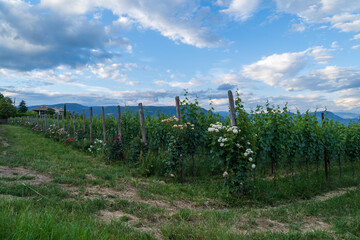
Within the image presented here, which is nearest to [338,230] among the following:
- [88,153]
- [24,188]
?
[24,188]

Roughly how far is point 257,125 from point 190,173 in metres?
2.54

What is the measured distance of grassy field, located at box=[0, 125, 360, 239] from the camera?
7.23ft

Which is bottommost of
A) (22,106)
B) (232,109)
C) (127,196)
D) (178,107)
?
(127,196)

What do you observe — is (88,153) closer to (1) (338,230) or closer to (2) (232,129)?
(2) (232,129)

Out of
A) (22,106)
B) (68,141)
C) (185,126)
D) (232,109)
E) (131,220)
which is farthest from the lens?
(22,106)

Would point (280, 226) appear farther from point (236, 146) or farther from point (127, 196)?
point (127, 196)

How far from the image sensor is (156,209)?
3662 mm

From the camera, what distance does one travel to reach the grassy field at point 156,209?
7.23ft

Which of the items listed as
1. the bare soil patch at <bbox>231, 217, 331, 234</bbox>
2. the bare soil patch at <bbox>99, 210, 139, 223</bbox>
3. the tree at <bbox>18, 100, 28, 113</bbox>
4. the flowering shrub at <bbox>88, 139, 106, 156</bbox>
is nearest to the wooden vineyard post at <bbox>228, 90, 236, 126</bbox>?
the bare soil patch at <bbox>231, 217, 331, 234</bbox>

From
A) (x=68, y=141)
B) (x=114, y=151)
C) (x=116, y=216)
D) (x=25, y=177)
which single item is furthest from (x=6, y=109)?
(x=116, y=216)

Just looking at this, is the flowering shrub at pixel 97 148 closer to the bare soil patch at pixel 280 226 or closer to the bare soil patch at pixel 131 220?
the bare soil patch at pixel 131 220

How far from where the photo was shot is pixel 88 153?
10141 mm

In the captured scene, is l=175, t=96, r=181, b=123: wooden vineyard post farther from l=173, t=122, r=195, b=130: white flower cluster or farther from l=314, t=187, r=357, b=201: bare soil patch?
l=314, t=187, r=357, b=201: bare soil patch

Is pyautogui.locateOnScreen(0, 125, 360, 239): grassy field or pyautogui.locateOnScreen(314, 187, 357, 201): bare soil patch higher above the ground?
pyautogui.locateOnScreen(0, 125, 360, 239): grassy field
